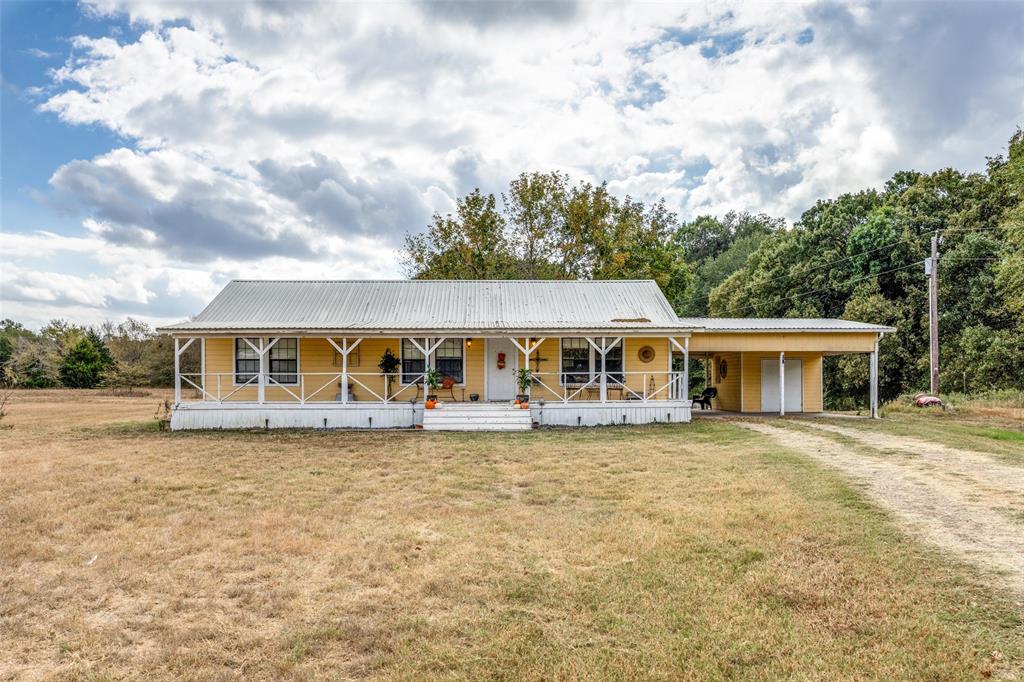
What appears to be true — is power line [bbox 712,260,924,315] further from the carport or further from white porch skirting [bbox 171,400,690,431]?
white porch skirting [bbox 171,400,690,431]

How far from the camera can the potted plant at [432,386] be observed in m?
16.0

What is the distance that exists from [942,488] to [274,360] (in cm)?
1620

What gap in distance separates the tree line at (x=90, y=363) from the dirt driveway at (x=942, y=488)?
35.0 metres

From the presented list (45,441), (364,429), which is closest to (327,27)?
(364,429)

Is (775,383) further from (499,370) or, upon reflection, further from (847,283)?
(847,283)

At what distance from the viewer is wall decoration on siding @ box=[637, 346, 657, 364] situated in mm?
17984

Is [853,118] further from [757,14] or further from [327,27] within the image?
[327,27]

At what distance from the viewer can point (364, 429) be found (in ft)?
52.2

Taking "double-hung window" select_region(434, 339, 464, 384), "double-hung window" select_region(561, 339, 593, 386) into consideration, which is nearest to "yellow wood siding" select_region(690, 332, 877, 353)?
"double-hung window" select_region(561, 339, 593, 386)

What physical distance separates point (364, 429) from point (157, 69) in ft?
36.7

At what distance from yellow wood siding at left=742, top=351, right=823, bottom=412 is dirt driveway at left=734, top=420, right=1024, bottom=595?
6337 mm

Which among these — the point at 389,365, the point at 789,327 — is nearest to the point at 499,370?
the point at 389,365

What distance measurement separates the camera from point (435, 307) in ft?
61.0

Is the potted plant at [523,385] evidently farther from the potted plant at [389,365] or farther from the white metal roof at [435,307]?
the potted plant at [389,365]
